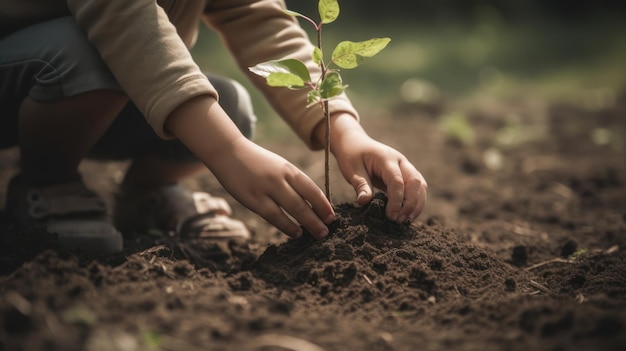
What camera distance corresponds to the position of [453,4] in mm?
9352

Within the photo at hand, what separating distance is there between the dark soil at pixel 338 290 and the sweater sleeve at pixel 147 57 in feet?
1.49

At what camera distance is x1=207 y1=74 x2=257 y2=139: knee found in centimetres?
249

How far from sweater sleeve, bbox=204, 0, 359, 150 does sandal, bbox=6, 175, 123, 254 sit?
0.70 metres

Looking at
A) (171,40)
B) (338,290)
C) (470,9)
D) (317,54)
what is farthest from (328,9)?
(470,9)

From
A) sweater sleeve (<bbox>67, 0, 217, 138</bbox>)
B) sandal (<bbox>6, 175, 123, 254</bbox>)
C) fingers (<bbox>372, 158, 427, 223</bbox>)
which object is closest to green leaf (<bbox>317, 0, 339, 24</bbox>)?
sweater sleeve (<bbox>67, 0, 217, 138</bbox>)

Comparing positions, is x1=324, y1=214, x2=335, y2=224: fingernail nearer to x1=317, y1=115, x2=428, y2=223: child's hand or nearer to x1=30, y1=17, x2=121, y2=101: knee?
x1=317, y1=115, x2=428, y2=223: child's hand

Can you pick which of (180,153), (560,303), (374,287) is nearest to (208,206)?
(180,153)

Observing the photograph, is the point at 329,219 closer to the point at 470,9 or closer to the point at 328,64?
the point at 328,64

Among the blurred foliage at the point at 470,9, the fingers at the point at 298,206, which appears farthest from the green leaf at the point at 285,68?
the blurred foliage at the point at 470,9

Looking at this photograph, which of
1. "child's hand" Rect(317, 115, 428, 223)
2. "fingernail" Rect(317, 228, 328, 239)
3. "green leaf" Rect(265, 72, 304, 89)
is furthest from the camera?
"child's hand" Rect(317, 115, 428, 223)

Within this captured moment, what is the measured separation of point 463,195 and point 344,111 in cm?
133

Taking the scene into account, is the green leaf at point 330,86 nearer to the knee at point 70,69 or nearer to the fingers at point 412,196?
the fingers at point 412,196

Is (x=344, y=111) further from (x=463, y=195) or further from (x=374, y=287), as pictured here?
(x=463, y=195)

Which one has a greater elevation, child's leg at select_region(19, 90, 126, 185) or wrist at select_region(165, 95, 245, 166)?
wrist at select_region(165, 95, 245, 166)
